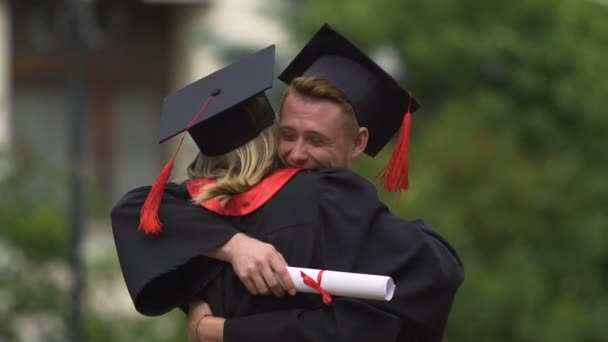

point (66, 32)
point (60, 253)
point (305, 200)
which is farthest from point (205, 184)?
point (66, 32)

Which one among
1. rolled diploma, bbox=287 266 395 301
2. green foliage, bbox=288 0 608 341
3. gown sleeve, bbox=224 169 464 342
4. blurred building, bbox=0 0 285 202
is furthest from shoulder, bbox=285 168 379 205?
blurred building, bbox=0 0 285 202

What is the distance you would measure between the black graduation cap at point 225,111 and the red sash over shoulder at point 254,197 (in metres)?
0.13

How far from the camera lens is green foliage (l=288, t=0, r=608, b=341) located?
10.9 meters

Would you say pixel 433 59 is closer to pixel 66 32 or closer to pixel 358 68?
pixel 66 32

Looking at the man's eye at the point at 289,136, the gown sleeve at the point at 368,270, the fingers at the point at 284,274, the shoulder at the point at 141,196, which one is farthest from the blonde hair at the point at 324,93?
the fingers at the point at 284,274

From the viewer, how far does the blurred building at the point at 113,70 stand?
57.9ft

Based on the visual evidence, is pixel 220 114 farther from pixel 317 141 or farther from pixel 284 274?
pixel 284 274

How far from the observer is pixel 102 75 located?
18.2 metres

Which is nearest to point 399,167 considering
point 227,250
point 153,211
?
point 227,250

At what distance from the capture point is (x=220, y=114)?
13.4ft

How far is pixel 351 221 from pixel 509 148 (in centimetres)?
786

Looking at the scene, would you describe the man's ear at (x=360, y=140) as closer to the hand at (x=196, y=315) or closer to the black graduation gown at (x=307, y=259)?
the black graduation gown at (x=307, y=259)

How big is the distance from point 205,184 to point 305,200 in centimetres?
29

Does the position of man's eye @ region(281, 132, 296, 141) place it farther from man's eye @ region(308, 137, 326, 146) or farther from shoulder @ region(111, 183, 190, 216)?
shoulder @ region(111, 183, 190, 216)
